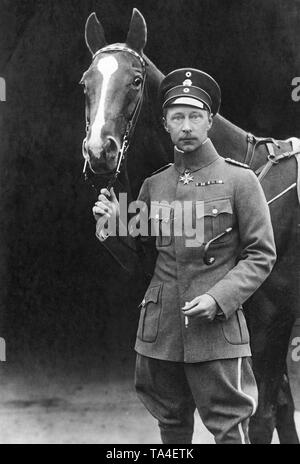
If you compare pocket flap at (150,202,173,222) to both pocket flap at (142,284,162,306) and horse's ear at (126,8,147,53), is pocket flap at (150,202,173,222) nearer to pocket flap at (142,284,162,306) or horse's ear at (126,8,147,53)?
pocket flap at (142,284,162,306)

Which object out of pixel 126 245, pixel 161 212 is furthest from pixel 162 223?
pixel 126 245

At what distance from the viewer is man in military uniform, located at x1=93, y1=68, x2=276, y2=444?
2.03 m

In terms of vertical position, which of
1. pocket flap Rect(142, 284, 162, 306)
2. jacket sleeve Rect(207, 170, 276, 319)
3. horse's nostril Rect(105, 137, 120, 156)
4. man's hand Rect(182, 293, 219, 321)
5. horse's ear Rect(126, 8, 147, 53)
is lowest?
man's hand Rect(182, 293, 219, 321)

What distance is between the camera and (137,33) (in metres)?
2.56

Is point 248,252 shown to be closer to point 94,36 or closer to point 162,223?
point 162,223

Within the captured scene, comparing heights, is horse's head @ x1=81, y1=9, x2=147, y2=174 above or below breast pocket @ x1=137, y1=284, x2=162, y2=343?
above

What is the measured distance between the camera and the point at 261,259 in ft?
6.67

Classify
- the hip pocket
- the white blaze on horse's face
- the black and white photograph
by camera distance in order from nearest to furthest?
the hip pocket < the white blaze on horse's face < the black and white photograph

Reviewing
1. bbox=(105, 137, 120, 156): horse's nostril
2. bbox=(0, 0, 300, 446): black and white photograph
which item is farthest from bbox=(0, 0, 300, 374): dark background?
bbox=(105, 137, 120, 156): horse's nostril

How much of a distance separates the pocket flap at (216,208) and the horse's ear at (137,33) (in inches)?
30.0

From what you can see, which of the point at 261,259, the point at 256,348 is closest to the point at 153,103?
the point at 261,259

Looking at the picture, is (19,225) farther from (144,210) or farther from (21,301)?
(144,210)

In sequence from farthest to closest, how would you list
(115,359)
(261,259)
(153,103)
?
(115,359)
(153,103)
(261,259)

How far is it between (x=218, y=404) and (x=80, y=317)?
90 cm
